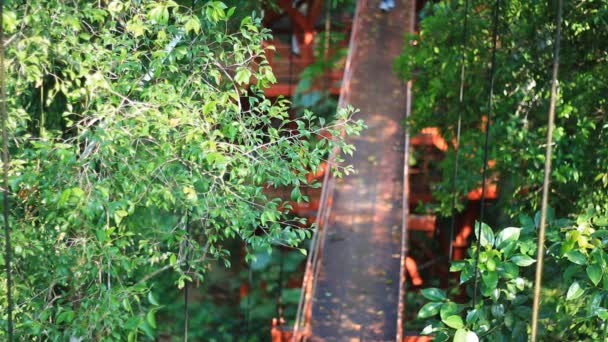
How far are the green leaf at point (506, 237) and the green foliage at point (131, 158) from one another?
0.67m

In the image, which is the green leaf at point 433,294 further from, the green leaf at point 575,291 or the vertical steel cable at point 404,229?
the vertical steel cable at point 404,229

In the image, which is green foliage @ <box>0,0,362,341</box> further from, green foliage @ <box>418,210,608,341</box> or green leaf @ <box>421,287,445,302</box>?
green foliage @ <box>418,210,608,341</box>

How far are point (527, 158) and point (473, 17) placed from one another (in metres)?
1.10

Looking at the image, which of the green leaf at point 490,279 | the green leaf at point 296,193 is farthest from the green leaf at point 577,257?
the green leaf at point 296,193

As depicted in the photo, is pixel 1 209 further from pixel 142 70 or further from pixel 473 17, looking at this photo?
pixel 473 17

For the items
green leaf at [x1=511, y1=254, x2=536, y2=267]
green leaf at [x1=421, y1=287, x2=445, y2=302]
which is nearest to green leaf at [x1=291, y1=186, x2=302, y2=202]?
green leaf at [x1=421, y1=287, x2=445, y2=302]

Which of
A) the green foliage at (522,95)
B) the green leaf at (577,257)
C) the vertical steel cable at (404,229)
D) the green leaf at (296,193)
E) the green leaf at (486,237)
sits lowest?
the vertical steel cable at (404,229)

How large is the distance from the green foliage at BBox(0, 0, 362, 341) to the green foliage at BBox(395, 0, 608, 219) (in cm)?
152

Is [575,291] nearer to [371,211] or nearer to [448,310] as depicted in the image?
[448,310]

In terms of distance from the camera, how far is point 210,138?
123 inches

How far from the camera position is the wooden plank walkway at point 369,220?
5.87 metres

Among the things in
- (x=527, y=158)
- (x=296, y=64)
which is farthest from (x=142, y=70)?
(x=296, y=64)

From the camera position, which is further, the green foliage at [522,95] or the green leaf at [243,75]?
the green foliage at [522,95]

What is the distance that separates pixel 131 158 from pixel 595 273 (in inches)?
70.2
